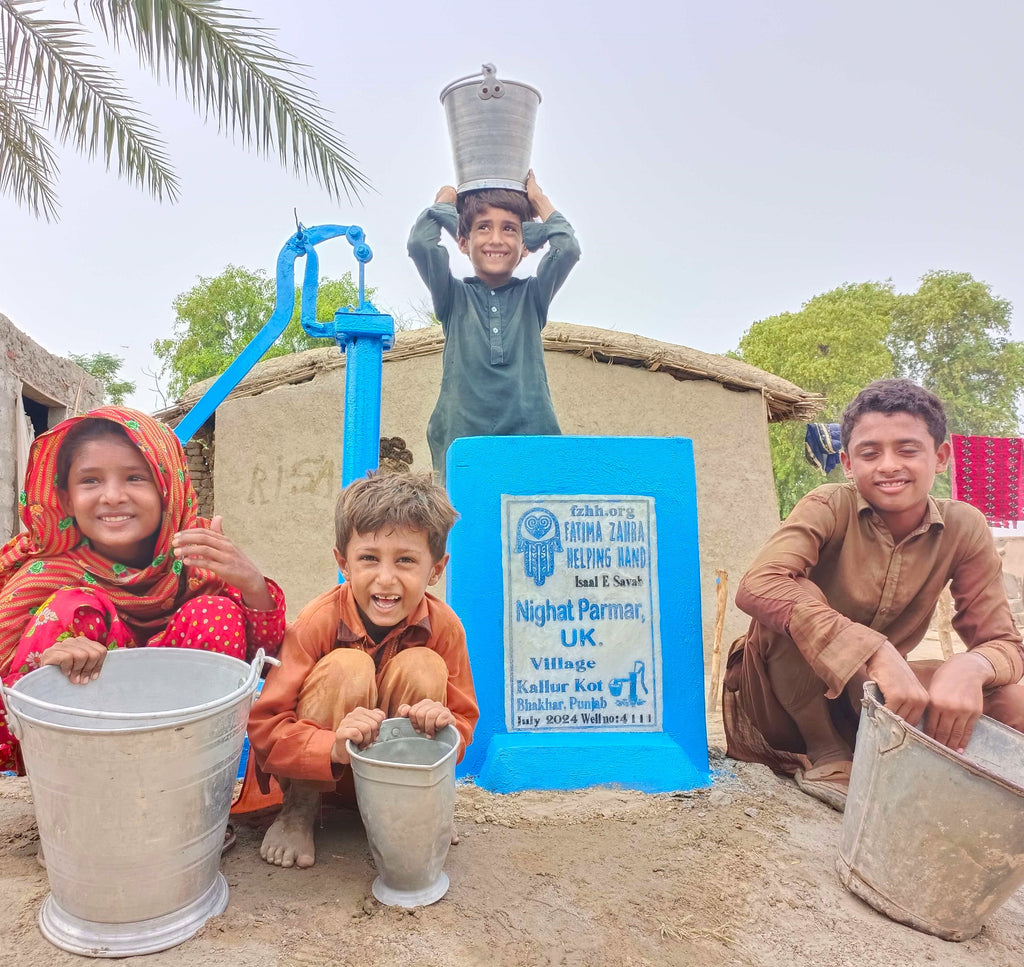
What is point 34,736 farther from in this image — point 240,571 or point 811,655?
point 811,655

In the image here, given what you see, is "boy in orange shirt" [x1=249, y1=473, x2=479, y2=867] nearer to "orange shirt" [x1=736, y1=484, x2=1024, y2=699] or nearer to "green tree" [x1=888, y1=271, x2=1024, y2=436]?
"orange shirt" [x1=736, y1=484, x2=1024, y2=699]

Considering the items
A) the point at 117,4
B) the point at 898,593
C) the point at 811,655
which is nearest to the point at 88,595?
the point at 811,655

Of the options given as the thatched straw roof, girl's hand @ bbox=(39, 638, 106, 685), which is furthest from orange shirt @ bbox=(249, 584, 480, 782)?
the thatched straw roof

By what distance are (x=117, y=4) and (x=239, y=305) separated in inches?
608

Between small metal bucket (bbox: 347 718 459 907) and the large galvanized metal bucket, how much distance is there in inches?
11.3

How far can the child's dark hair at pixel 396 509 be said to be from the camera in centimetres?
179

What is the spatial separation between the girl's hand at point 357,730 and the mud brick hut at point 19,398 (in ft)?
14.9

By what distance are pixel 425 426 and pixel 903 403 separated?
196 inches

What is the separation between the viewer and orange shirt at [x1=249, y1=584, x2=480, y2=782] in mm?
1685

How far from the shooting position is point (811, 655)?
6.99 ft

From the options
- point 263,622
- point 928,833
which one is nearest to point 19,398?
point 263,622

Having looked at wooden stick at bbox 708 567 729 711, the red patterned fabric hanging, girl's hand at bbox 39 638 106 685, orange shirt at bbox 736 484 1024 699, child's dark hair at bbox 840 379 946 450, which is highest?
the red patterned fabric hanging

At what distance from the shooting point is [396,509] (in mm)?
1787

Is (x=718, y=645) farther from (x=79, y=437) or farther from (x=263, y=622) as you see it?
(x=79, y=437)
